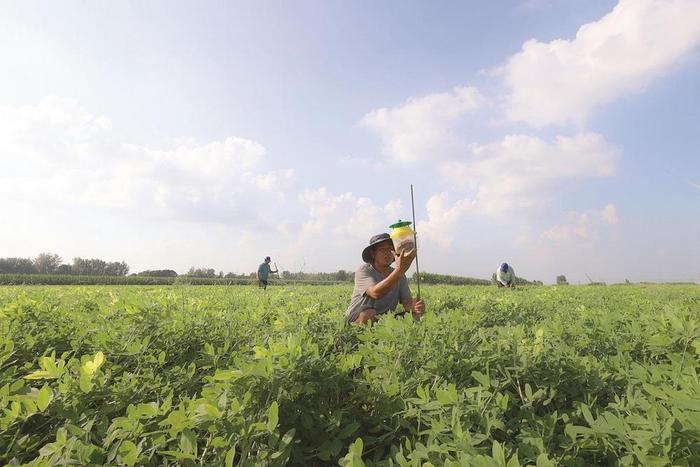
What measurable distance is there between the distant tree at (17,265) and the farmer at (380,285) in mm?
85636

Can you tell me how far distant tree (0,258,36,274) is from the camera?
70938mm

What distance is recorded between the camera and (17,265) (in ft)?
240

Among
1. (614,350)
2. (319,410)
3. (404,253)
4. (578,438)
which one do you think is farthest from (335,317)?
(578,438)

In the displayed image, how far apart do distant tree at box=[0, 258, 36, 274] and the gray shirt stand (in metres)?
85.6

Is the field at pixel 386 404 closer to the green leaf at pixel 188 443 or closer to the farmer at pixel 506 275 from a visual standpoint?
the green leaf at pixel 188 443

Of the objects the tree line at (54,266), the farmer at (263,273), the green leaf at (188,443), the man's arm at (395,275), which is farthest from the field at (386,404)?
the tree line at (54,266)

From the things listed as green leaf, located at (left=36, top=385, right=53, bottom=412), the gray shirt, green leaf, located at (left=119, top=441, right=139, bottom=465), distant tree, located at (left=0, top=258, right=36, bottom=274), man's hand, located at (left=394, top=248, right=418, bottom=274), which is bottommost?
green leaf, located at (left=119, top=441, right=139, bottom=465)

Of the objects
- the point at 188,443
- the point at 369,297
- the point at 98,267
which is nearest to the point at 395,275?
the point at 369,297

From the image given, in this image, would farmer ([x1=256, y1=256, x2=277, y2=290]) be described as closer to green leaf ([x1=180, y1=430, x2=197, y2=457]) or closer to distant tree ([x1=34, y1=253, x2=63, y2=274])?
green leaf ([x1=180, y1=430, x2=197, y2=457])

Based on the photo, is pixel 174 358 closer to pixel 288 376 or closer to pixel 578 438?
pixel 288 376

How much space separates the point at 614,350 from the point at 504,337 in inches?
43.5

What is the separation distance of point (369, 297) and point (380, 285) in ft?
1.28

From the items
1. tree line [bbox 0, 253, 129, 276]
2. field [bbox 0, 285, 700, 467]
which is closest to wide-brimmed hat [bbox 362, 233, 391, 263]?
field [bbox 0, 285, 700, 467]

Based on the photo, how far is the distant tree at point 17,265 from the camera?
70938 millimetres
